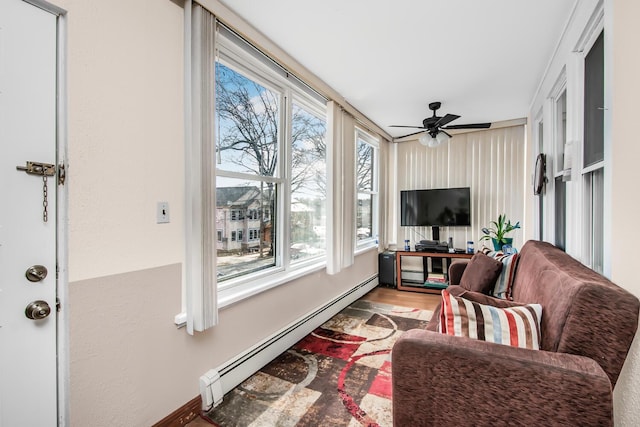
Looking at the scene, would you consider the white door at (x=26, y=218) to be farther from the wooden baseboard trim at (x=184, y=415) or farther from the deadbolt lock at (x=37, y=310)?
the wooden baseboard trim at (x=184, y=415)

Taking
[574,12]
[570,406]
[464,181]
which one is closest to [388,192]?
[464,181]

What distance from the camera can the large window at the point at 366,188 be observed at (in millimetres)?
4090

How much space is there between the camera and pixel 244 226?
2199 millimetres

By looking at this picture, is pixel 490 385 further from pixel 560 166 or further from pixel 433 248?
pixel 433 248

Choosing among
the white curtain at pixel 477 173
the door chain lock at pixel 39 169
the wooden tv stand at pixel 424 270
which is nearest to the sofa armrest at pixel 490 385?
the door chain lock at pixel 39 169

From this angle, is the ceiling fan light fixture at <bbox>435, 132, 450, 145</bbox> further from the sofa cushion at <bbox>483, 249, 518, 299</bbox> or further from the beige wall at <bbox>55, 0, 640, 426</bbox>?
the beige wall at <bbox>55, 0, 640, 426</bbox>

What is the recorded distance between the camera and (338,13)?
71.7 inches

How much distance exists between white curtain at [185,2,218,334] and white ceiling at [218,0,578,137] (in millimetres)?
375

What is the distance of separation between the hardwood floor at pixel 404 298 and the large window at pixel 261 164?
1.41 metres

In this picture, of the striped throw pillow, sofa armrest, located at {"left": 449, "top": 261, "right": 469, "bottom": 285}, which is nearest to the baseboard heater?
sofa armrest, located at {"left": 449, "top": 261, "right": 469, "bottom": 285}

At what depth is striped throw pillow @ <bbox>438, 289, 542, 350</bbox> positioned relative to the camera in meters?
1.14

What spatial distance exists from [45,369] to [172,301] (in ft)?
1.74

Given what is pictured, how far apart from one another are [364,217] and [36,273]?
3.71 metres

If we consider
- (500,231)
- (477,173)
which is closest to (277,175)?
(500,231)
